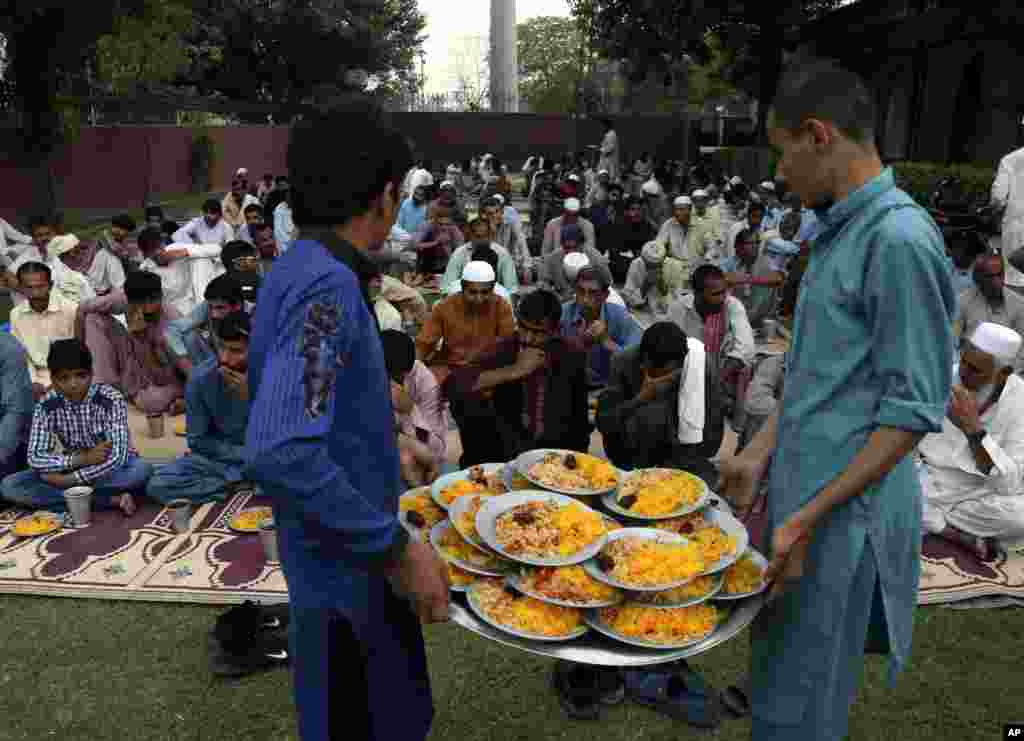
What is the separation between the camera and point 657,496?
257cm

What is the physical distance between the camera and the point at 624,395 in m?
4.79

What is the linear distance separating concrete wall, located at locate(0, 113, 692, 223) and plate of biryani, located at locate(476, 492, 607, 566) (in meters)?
1.13

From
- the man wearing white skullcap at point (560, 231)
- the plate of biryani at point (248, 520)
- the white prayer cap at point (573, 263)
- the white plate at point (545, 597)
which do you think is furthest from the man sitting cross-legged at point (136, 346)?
the white plate at point (545, 597)

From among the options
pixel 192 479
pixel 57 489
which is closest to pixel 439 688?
pixel 192 479

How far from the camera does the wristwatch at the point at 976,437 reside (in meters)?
4.20

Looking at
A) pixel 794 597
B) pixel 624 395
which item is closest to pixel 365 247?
pixel 794 597

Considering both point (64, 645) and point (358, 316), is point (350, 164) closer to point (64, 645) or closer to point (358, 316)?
point (358, 316)

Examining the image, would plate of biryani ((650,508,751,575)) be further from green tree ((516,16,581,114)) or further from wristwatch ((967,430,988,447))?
green tree ((516,16,581,114))

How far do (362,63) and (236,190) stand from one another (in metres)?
20.1

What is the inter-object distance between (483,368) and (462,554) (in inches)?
124

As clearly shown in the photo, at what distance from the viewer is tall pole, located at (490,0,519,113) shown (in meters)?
41.3

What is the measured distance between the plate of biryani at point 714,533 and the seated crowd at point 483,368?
4.31 ft

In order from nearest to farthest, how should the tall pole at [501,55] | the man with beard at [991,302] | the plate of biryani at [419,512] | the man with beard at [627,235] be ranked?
the plate of biryani at [419,512] < the man with beard at [991,302] < the man with beard at [627,235] < the tall pole at [501,55]

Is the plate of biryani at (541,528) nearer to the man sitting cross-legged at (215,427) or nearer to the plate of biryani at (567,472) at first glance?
the plate of biryani at (567,472)
